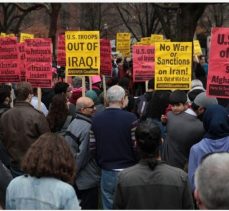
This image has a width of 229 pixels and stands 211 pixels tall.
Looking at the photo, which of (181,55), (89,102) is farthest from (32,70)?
(89,102)

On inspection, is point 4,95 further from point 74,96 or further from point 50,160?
point 50,160

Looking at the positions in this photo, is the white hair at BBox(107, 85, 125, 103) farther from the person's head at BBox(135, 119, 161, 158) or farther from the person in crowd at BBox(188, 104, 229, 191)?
the person's head at BBox(135, 119, 161, 158)

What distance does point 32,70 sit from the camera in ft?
32.5

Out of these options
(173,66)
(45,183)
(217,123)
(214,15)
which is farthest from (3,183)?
(214,15)

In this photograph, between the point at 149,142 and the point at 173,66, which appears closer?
the point at 149,142

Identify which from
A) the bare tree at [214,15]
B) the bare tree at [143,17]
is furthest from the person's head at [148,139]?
the bare tree at [214,15]

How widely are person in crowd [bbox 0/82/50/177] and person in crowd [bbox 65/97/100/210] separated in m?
0.40

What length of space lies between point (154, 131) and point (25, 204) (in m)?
1.17

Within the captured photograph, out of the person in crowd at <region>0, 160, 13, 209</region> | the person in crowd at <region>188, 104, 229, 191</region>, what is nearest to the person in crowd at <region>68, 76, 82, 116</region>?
the person in crowd at <region>188, 104, 229, 191</region>

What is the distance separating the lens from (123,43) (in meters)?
24.6

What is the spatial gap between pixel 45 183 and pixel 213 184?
123cm

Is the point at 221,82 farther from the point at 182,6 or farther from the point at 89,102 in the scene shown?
the point at 182,6

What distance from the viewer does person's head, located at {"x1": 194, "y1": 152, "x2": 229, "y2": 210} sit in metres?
2.91

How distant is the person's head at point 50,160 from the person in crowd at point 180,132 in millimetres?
2451
